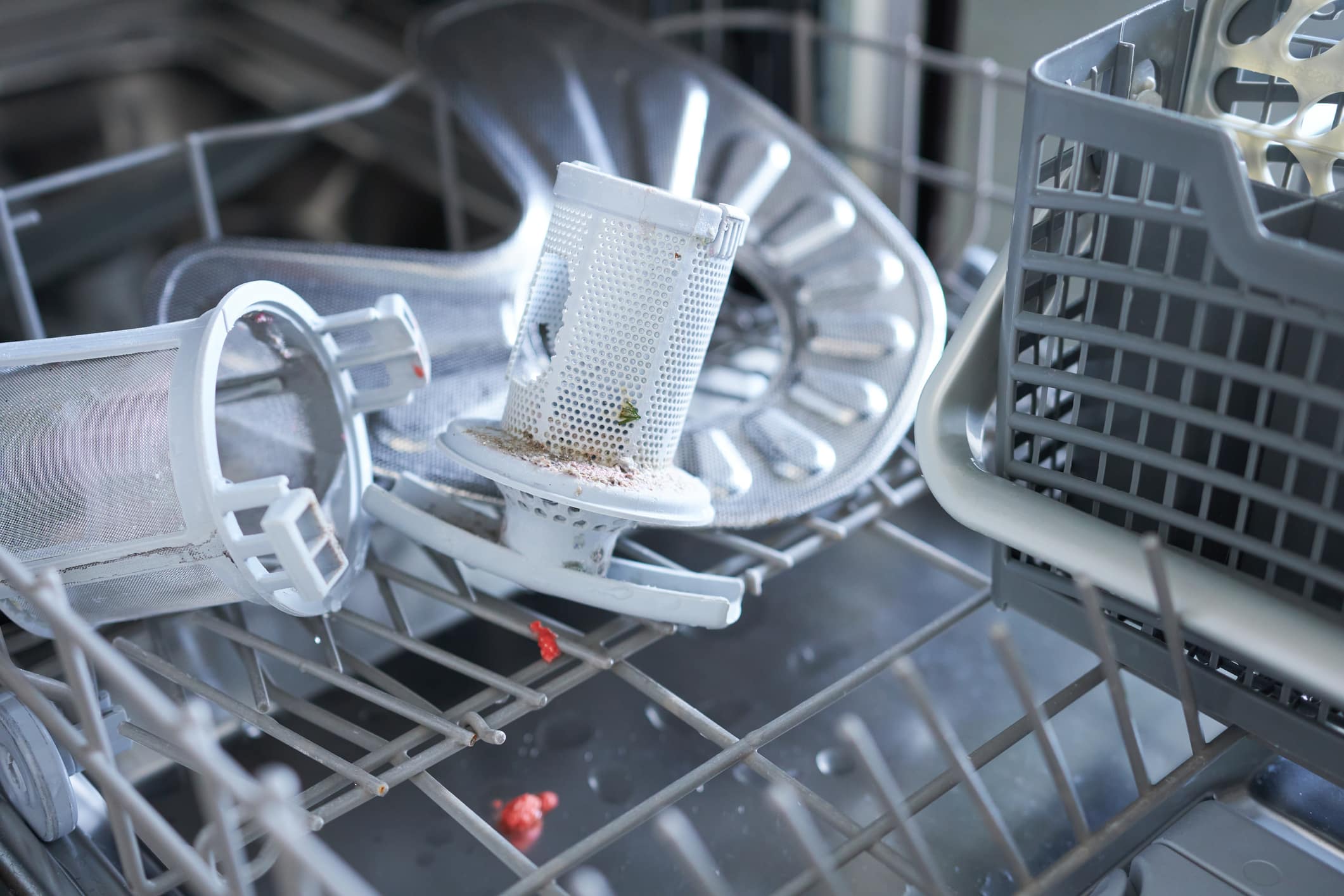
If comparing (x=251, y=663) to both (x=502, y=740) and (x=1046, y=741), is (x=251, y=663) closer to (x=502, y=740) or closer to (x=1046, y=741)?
(x=502, y=740)

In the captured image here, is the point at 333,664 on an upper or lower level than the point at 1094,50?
lower

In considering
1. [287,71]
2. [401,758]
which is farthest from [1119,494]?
[287,71]

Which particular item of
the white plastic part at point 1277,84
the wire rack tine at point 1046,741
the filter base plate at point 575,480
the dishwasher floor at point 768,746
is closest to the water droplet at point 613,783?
the dishwasher floor at point 768,746

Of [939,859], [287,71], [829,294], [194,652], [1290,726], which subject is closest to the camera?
[1290,726]

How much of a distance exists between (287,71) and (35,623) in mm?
1778

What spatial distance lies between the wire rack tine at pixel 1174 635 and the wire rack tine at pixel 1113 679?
0.03 metres

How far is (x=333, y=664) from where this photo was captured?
2.63 feet

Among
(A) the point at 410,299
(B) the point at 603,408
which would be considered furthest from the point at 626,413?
(A) the point at 410,299

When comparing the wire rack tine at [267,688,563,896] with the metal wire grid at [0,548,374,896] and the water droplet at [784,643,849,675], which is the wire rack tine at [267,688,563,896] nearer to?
the metal wire grid at [0,548,374,896]

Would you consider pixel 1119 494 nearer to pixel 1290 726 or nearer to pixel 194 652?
pixel 1290 726

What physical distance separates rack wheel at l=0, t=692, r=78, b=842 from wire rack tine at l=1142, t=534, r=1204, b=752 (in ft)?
2.11

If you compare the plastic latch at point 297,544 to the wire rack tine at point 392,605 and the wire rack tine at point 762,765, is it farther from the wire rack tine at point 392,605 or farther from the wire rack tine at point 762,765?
the wire rack tine at point 762,765

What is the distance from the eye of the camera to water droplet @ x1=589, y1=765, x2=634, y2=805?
82 cm

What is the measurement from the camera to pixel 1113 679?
0.63m
